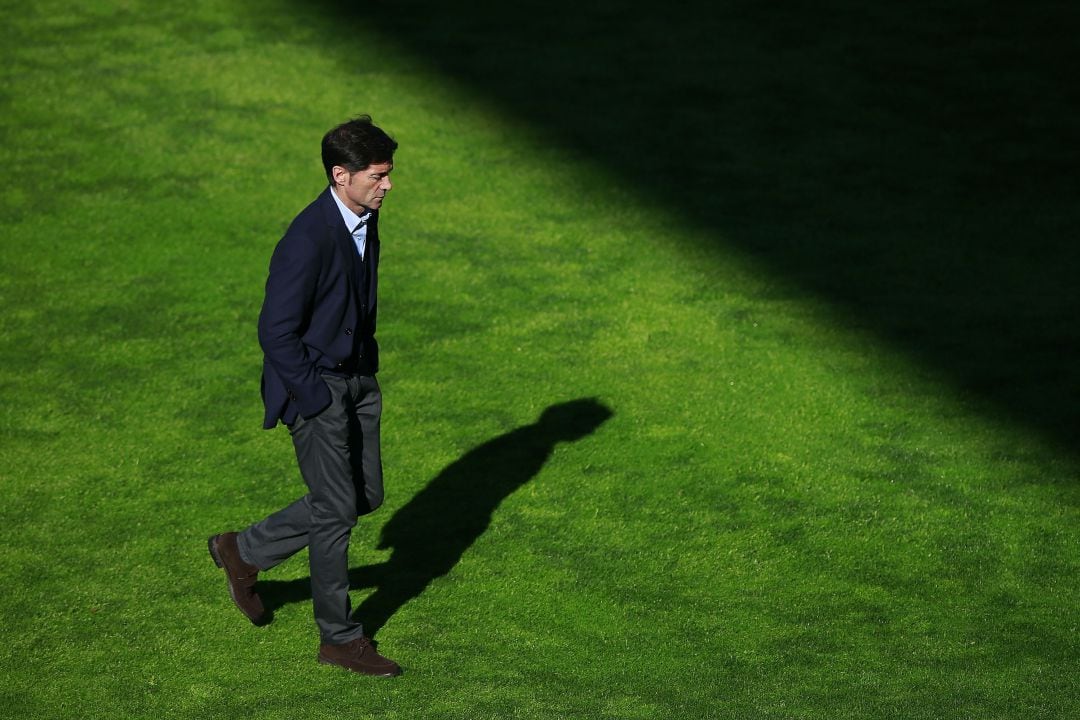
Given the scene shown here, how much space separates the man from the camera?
14.4 ft

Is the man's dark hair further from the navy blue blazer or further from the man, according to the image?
the navy blue blazer

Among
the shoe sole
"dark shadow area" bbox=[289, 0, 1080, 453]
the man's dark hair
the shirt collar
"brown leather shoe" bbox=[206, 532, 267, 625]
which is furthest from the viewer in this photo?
"dark shadow area" bbox=[289, 0, 1080, 453]

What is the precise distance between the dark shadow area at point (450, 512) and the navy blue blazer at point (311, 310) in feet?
3.48

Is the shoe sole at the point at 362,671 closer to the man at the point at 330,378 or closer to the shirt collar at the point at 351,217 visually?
the man at the point at 330,378

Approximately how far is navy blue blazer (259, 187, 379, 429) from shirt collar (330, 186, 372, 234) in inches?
0.7

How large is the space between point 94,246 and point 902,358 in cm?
445

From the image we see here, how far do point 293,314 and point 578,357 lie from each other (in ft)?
9.53

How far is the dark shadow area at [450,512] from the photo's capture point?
5.36 metres

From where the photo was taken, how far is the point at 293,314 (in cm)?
439

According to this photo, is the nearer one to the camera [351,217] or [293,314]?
[293,314]

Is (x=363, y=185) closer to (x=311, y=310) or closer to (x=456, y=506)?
(x=311, y=310)

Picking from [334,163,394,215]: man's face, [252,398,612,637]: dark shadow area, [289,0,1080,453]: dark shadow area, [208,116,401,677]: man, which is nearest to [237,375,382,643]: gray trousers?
[208,116,401,677]: man

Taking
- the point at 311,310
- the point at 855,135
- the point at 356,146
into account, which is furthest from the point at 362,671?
the point at 855,135

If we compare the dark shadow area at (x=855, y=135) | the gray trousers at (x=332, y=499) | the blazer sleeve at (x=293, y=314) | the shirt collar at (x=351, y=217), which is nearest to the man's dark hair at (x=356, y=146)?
the shirt collar at (x=351, y=217)
